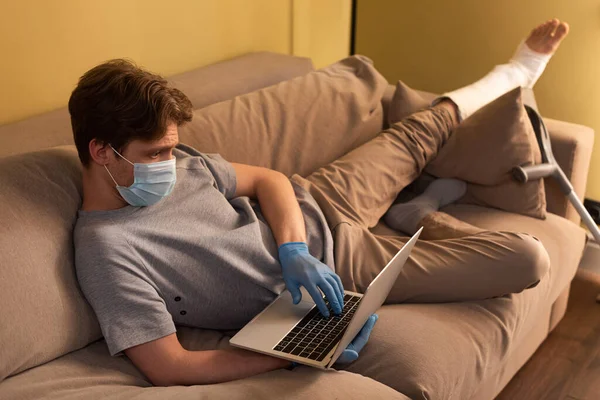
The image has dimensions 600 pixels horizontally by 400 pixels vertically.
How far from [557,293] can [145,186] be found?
1318mm

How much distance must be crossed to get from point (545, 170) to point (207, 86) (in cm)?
104

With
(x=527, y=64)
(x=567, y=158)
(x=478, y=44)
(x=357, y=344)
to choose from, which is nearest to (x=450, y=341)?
(x=357, y=344)

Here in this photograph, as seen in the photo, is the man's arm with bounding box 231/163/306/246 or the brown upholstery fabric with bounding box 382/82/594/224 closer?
the man's arm with bounding box 231/163/306/246

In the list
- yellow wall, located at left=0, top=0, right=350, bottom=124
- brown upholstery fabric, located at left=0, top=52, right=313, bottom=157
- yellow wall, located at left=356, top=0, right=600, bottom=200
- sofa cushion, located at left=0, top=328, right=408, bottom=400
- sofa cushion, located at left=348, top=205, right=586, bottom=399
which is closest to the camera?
→ sofa cushion, located at left=0, top=328, right=408, bottom=400

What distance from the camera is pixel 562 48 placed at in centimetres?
279

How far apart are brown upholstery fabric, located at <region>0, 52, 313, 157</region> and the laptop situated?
2.20 feet

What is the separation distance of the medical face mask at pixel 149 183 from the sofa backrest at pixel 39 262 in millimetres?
123

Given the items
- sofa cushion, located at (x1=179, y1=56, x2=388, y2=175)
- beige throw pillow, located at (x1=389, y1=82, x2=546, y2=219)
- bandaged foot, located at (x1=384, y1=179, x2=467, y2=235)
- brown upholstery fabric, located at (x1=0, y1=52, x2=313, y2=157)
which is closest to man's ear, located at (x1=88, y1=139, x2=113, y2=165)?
brown upholstery fabric, located at (x1=0, y1=52, x2=313, y2=157)

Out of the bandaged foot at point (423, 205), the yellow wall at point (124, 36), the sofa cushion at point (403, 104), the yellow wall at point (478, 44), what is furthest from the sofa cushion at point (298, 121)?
the yellow wall at point (478, 44)

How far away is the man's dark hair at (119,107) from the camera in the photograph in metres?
1.40

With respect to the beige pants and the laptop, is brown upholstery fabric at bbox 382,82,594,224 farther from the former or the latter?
the laptop

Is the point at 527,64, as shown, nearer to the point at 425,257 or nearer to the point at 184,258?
the point at 425,257

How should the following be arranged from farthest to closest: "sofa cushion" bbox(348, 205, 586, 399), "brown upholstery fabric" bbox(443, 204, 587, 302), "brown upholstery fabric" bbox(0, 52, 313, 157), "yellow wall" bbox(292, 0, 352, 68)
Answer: "yellow wall" bbox(292, 0, 352, 68), "brown upholstery fabric" bbox(443, 204, 587, 302), "brown upholstery fabric" bbox(0, 52, 313, 157), "sofa cushion" bbox(348, 205, 586, 399)

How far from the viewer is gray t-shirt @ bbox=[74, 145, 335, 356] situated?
1.36 m
